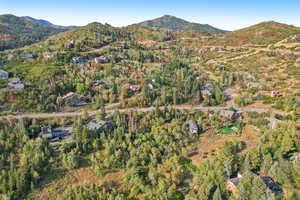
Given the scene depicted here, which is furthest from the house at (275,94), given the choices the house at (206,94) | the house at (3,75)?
the house at (3,75)

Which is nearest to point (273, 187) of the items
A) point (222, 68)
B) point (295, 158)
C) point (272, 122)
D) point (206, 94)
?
point (295, 158)

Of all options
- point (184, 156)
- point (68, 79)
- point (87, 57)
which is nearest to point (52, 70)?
point (68, 79)

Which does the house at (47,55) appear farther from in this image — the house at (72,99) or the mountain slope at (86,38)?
the house at (72,99)

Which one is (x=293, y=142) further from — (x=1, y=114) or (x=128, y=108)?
(x=1, y=114)

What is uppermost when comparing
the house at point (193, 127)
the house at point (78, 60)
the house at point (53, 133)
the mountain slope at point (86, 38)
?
the mountain slope at point (86, 38)

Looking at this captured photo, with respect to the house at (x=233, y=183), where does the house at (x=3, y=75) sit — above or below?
above

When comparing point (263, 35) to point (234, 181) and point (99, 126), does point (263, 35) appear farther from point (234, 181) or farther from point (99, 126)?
point (234, 181)

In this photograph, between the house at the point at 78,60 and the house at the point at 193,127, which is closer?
the house at the point at 193,127
